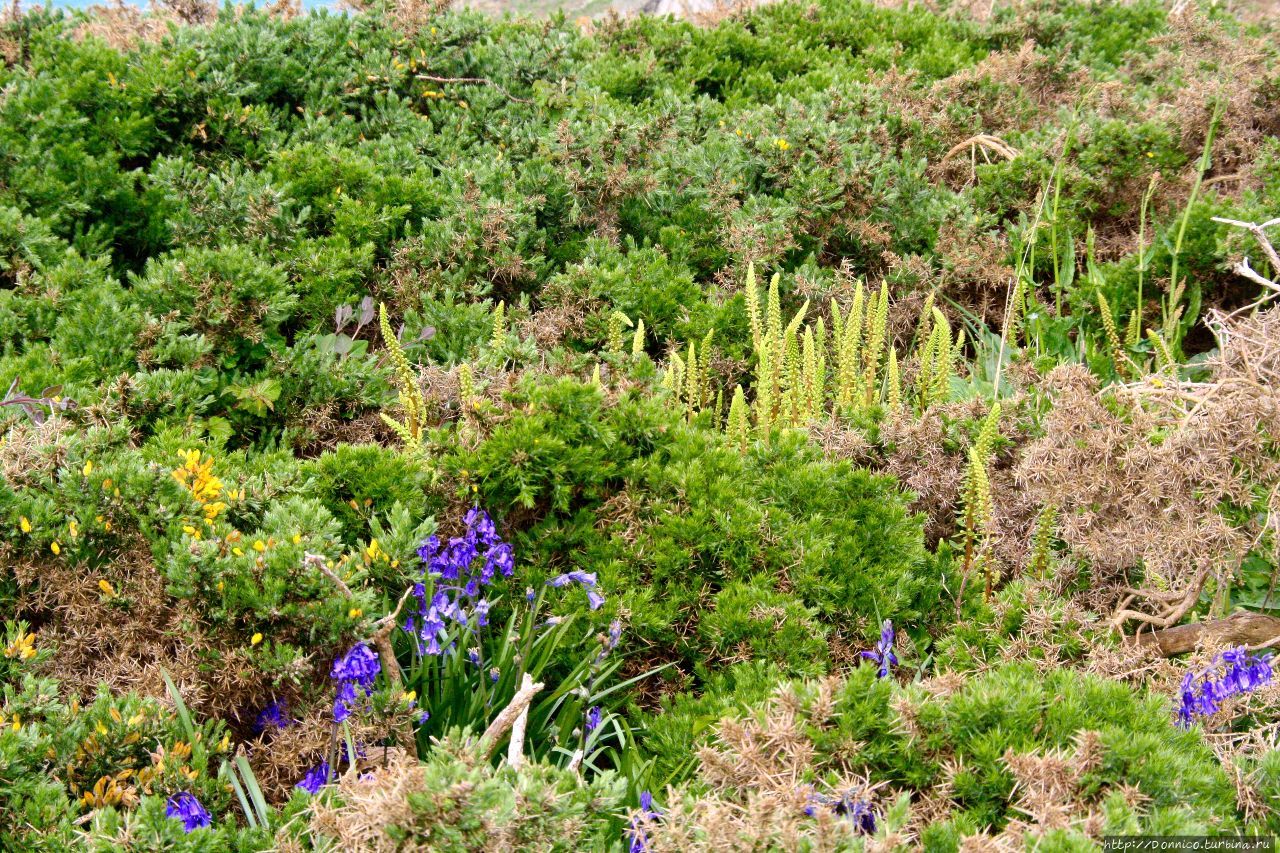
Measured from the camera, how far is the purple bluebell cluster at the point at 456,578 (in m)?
2.96

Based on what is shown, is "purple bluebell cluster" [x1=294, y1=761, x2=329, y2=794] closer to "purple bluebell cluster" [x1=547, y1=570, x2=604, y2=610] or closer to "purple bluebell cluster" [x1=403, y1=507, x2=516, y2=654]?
"purple bluebell cluster" [x1=403, y1=507, x2=516, y2=654]

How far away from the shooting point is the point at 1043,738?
248cm

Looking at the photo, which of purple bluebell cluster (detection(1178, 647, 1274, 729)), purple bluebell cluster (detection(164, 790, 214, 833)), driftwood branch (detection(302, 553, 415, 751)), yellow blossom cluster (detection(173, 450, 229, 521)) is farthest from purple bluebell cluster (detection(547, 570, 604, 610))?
purple bluebell cluster (detection(1178, 647, 1274, 729))

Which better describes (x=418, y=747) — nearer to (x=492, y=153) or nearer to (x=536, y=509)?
(x=536, y=509)

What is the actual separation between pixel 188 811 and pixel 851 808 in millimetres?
1470

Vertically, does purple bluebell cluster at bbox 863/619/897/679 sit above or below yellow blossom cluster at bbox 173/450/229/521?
below

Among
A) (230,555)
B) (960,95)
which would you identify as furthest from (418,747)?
(960,95)

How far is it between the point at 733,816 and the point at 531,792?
1.65 ft

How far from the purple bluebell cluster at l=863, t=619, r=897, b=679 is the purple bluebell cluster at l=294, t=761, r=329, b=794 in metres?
1.48

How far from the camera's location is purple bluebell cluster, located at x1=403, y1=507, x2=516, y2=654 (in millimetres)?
2961

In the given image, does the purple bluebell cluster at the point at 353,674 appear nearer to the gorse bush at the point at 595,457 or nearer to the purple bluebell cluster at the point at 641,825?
the gorse bush at the point at 595,457

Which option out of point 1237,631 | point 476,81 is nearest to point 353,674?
point 1237,631

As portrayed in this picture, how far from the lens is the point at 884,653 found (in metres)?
3.05

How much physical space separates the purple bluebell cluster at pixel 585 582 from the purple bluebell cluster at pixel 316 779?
0.84m
